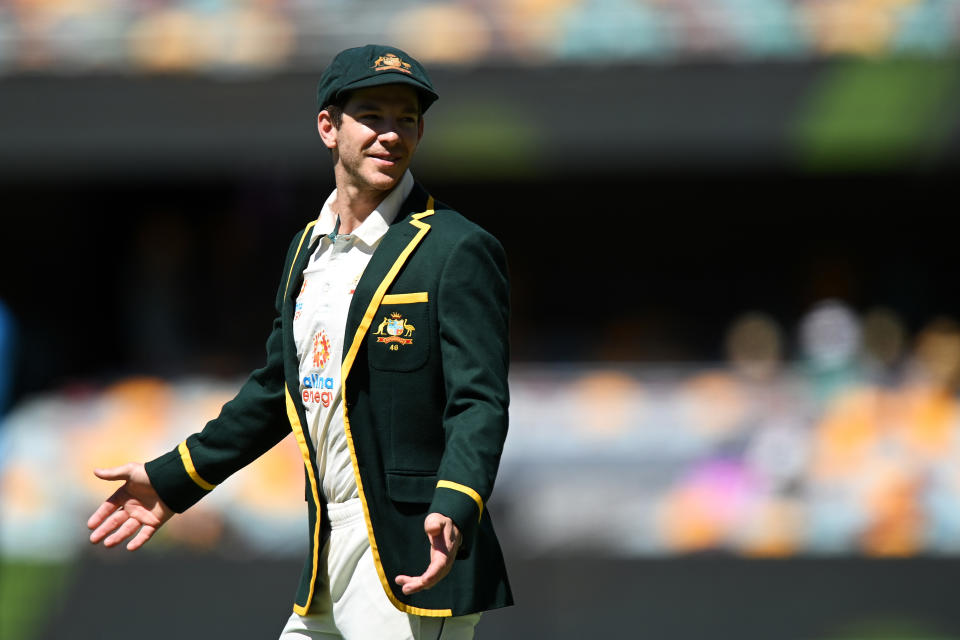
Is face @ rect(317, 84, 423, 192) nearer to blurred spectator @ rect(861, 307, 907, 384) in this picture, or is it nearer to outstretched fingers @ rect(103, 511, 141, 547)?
outstretched fingers @ rect(103, 511, 141, 547)

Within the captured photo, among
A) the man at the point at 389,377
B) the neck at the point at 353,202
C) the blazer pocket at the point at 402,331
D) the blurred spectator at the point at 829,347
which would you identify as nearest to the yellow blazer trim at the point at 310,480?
the man at the point at 389,377

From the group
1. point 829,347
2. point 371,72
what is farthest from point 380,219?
point 829,347

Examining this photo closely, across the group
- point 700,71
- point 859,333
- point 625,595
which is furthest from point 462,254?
point 859,333

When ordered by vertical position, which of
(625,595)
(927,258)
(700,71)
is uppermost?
(700,71)

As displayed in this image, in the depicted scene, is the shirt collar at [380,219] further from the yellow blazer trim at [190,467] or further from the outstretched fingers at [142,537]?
the outstretched fingers at [142,537]

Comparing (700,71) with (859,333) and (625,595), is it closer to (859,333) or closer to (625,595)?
(859,333)

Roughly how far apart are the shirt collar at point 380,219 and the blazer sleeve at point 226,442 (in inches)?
5.9

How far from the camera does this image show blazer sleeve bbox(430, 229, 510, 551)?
2375 mm

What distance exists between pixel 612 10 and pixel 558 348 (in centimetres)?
306

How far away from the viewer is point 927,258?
11320mm

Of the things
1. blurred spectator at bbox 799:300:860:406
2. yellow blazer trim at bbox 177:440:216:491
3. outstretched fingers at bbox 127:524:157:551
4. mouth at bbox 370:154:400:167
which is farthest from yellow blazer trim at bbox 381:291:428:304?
blurred spectator at bbox 799:300:860:406

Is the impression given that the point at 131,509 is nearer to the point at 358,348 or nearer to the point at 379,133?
the point at 358,348

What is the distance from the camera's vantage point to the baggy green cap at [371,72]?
8.28ft

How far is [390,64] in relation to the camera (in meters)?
2.54
